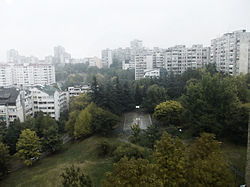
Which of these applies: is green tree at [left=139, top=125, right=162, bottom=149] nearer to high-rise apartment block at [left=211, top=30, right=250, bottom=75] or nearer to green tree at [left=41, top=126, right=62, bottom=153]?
green tree at [left=41, top=126, right=62, bottom=153]

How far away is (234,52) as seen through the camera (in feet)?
110

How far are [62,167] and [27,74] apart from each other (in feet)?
158

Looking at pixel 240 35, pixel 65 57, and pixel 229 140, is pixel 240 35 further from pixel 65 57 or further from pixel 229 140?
pixel 65 57

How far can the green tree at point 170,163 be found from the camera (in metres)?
8.10

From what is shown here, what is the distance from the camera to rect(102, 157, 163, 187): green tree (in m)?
5.72

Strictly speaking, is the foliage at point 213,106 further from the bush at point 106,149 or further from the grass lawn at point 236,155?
the bush at point 106,149

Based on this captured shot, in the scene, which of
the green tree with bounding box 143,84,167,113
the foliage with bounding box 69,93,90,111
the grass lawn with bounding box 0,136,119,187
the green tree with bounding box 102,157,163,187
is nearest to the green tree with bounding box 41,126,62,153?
the grass lawn with bounding box 0,136,119,187

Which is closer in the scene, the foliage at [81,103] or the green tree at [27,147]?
the green tree at [27,147]

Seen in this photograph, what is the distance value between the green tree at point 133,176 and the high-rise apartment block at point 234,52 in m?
32.7

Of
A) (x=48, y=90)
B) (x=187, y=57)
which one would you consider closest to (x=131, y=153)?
(x=48, y=90)

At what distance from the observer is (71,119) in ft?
Result: 76.6

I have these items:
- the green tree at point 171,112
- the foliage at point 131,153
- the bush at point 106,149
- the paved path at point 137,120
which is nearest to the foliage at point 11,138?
the bush at point 106,149

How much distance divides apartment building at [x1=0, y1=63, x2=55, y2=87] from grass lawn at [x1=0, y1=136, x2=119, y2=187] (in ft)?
133

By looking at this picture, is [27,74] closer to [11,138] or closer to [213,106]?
[11,138]
